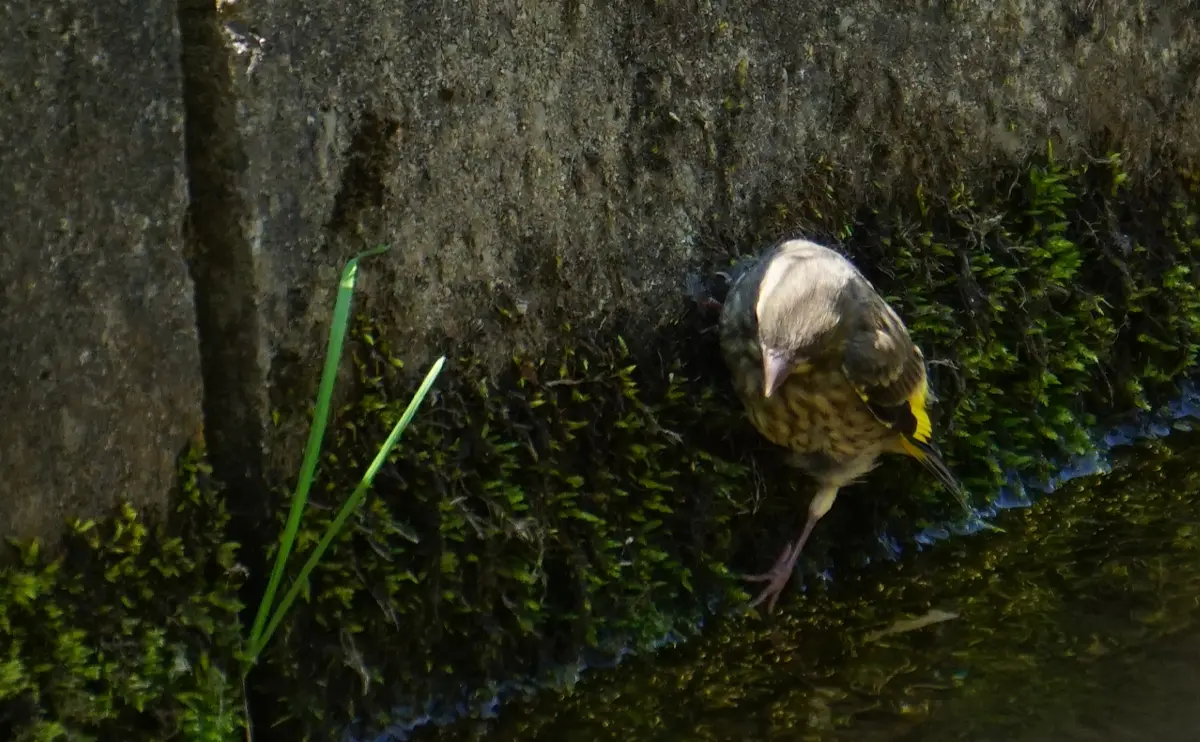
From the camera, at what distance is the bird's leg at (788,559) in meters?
3.53

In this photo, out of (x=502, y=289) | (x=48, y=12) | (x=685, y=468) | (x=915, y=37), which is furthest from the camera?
(x=915, y=37)

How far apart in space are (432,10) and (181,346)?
918 millimetres

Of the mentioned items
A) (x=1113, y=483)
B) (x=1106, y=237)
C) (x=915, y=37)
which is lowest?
(x=1113, y=483)

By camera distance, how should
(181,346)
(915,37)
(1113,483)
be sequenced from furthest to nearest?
(1113,483)
(915,37)
(181,346)

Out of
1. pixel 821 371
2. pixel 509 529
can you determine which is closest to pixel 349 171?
pixel 509 529

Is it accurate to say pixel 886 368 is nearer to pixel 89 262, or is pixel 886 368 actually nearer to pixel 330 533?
pixel 330 533

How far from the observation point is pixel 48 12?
2193 millimetres

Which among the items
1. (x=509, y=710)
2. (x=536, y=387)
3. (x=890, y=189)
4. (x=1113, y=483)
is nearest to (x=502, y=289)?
(x=536, y=387)

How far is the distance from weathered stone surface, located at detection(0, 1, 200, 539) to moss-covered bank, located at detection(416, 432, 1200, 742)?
103cm

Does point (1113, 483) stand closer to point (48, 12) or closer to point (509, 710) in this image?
point (509, 710)

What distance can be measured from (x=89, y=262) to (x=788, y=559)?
2091mm

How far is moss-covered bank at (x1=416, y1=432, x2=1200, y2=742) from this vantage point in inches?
117

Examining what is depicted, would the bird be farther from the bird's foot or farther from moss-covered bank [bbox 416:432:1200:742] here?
moss-covered bank [bbox 416:432:1200:742]

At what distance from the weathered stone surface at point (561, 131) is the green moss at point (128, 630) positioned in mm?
297
